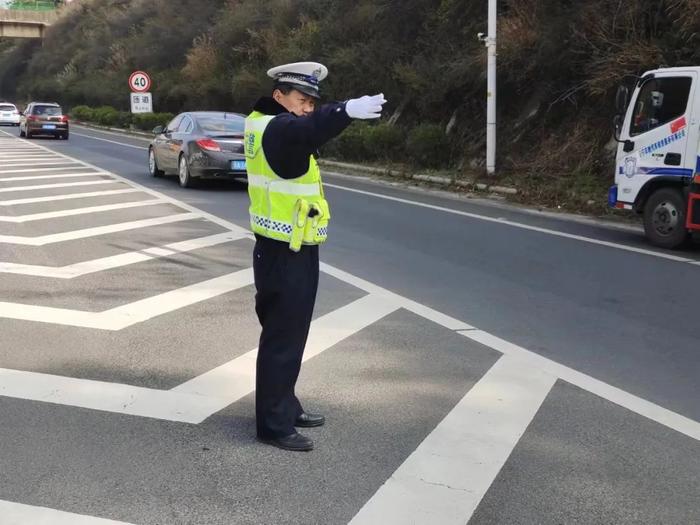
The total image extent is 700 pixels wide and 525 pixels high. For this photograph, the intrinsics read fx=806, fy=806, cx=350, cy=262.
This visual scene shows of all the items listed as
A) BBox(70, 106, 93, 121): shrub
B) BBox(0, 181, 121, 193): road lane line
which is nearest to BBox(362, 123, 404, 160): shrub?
BBox(0, 181, 121, 193): road lane line

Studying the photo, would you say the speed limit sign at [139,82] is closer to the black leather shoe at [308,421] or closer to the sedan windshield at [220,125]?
the sedan windshield at [220,125]

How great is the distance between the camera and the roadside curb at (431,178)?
53.3 ft

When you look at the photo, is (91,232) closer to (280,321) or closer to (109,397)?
(109,397)

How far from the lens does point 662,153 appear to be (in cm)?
1059

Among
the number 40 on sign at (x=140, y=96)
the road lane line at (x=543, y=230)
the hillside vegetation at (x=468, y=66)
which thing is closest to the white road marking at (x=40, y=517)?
the road lane line at (x=543, y=230)

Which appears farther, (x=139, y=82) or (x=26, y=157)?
(x=139, y=82)

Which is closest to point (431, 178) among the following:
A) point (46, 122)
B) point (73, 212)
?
point (73, 212)

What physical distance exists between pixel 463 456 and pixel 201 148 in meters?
12.4

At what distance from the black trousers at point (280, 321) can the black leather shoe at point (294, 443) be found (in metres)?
0.03

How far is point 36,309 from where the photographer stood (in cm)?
693

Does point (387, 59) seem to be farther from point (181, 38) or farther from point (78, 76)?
point (78, 76)

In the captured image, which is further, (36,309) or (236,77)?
(236,77)

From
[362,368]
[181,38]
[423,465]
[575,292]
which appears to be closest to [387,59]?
[575,292]

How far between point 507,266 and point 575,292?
4.26 feet
